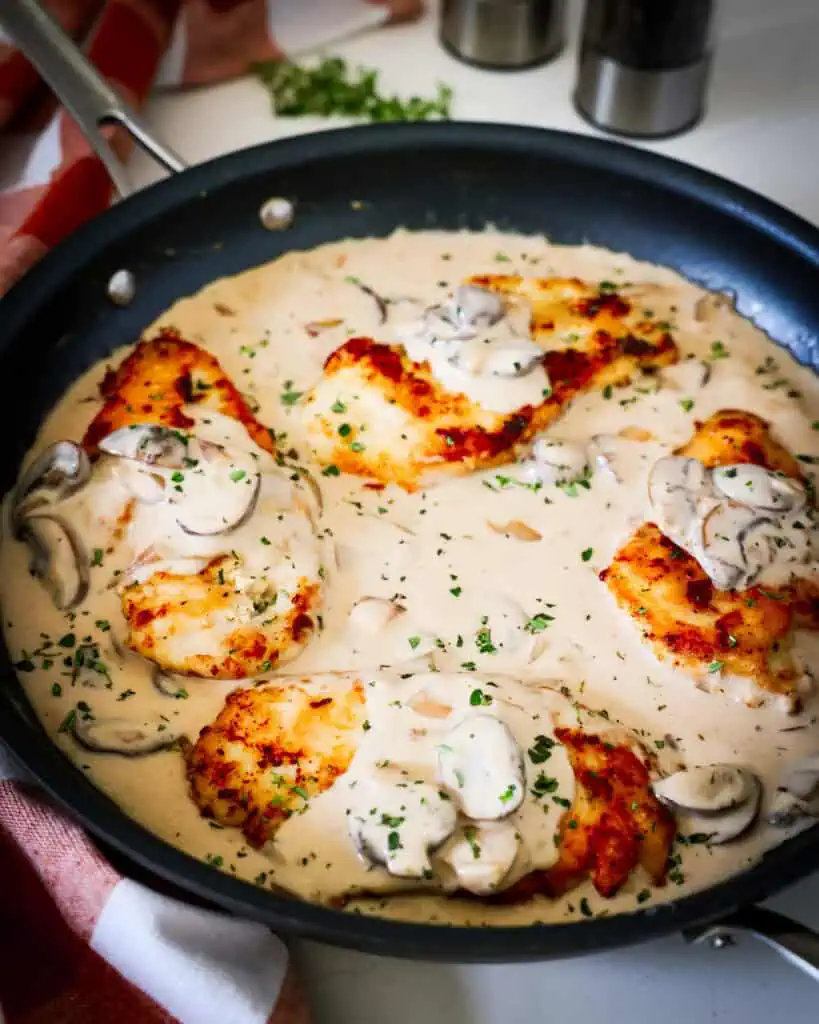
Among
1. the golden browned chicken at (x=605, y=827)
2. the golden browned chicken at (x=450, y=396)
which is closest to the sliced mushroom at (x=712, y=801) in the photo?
the golden browned chicken at (x=605, y=827)

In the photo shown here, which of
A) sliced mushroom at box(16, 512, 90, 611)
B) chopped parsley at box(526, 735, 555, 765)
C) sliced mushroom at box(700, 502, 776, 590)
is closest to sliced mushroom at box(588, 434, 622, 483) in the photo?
sliced mushroom at box(700, 502, 776, 590)

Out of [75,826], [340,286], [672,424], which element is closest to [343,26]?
[340,286]

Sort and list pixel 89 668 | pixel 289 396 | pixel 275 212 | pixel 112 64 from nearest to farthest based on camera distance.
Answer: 1. pixel 89 668
2. pixel 289 396
3. pixel 275 212
4. pixel 112 64

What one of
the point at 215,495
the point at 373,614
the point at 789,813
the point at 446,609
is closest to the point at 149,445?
the point at 215,495

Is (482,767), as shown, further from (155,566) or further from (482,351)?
(482,351)

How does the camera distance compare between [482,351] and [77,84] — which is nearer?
[482,351]

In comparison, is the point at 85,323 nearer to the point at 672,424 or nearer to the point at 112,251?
the point at 112,251
